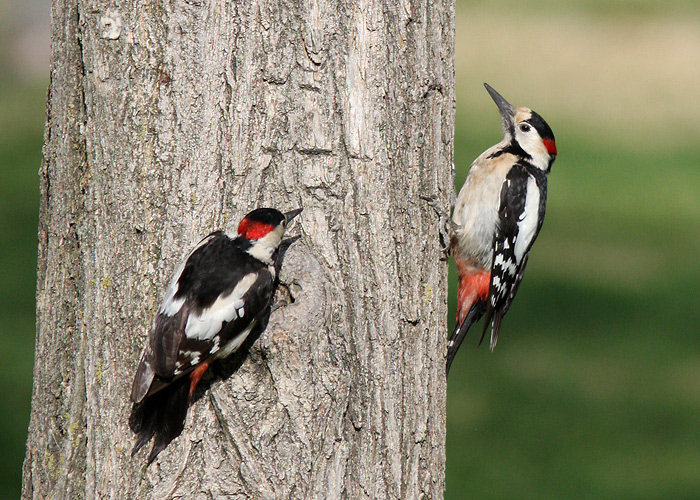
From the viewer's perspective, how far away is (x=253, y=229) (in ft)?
9.28

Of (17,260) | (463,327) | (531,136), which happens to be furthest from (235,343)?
(17,260)

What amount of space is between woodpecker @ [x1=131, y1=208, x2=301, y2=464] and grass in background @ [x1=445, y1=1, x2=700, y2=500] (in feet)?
9.99

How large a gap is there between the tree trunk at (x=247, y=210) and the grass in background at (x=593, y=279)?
287 cm

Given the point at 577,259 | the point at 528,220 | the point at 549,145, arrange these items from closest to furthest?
the point at 528,220
the point at 549,145
the point at 577,259

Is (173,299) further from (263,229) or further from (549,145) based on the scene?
(549,145)

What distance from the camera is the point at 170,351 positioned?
280 centimetres

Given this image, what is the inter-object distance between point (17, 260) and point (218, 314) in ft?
20.7

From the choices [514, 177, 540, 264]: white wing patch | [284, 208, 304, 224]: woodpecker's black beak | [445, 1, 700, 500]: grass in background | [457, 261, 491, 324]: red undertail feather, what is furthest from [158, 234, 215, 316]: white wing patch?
[445, 1, 700, 500]: grass in background

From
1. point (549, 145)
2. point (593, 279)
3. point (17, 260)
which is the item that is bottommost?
point (593, 279)

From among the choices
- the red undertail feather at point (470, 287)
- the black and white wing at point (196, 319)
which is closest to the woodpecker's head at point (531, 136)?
the red undertail feather at point (470, 287)

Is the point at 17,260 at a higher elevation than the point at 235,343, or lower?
lower

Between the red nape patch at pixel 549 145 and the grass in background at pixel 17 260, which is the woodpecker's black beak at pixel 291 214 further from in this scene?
the grass in background at pixel 17 260

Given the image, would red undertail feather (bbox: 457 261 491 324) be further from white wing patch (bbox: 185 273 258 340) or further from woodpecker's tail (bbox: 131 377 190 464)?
woodpecker's tail (bbox: 131 377 190 464)

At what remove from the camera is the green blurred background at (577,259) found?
6.00m
